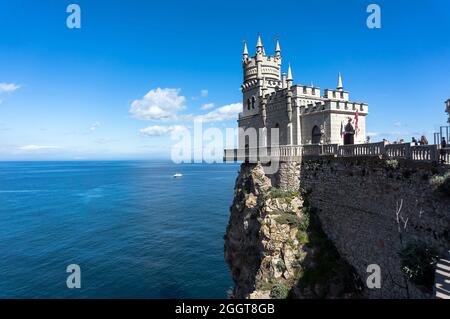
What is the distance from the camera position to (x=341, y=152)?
21.2m

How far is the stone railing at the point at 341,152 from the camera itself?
13.9 metres

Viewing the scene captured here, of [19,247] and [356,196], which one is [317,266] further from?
[19,247]

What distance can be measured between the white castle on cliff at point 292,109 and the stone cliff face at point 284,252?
5186 millimetres

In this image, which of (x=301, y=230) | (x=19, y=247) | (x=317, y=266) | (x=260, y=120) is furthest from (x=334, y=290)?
(x=19, y=247)

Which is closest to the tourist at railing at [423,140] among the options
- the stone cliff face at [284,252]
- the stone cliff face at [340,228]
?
the stone cliff face at [340,228]

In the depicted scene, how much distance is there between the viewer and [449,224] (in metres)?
12.6

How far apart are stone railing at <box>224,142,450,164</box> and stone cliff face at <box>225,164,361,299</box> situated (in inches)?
92.7

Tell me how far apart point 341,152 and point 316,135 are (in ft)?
16.3

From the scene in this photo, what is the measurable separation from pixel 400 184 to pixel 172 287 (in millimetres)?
30223

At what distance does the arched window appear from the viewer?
25.4 m

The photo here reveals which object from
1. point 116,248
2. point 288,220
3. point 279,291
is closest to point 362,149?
point 288,220

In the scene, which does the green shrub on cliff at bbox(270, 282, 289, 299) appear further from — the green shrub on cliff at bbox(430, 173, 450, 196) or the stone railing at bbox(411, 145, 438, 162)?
the stone railing at bbox(411, 145, 438, 162)

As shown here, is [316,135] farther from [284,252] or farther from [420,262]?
[420,262]
